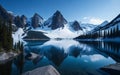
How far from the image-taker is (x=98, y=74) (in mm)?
33562

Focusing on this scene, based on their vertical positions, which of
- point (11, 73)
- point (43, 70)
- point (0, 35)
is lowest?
point (11, 73)

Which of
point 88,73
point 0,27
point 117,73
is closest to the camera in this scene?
point 117,73

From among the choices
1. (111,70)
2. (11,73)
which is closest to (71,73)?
(111,70)

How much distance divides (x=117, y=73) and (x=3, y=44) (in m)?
44.5

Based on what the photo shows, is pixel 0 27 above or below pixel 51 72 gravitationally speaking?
above

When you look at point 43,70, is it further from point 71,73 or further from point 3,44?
point 3,44

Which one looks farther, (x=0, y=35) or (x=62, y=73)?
(x=0, y=35)

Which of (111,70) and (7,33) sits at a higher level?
(7,33)

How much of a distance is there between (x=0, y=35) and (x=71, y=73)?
1467 inches

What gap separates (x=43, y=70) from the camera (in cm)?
2816

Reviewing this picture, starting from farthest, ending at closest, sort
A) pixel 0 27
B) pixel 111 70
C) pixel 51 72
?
1. pixel 0 27
2. pixel 111 70
3. pixel 51 72

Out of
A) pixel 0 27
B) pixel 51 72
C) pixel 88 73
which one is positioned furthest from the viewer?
pixel 0 27

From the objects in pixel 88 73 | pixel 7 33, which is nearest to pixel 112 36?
pixel 7 33

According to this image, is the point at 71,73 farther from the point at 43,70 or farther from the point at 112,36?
the point at 112,36
